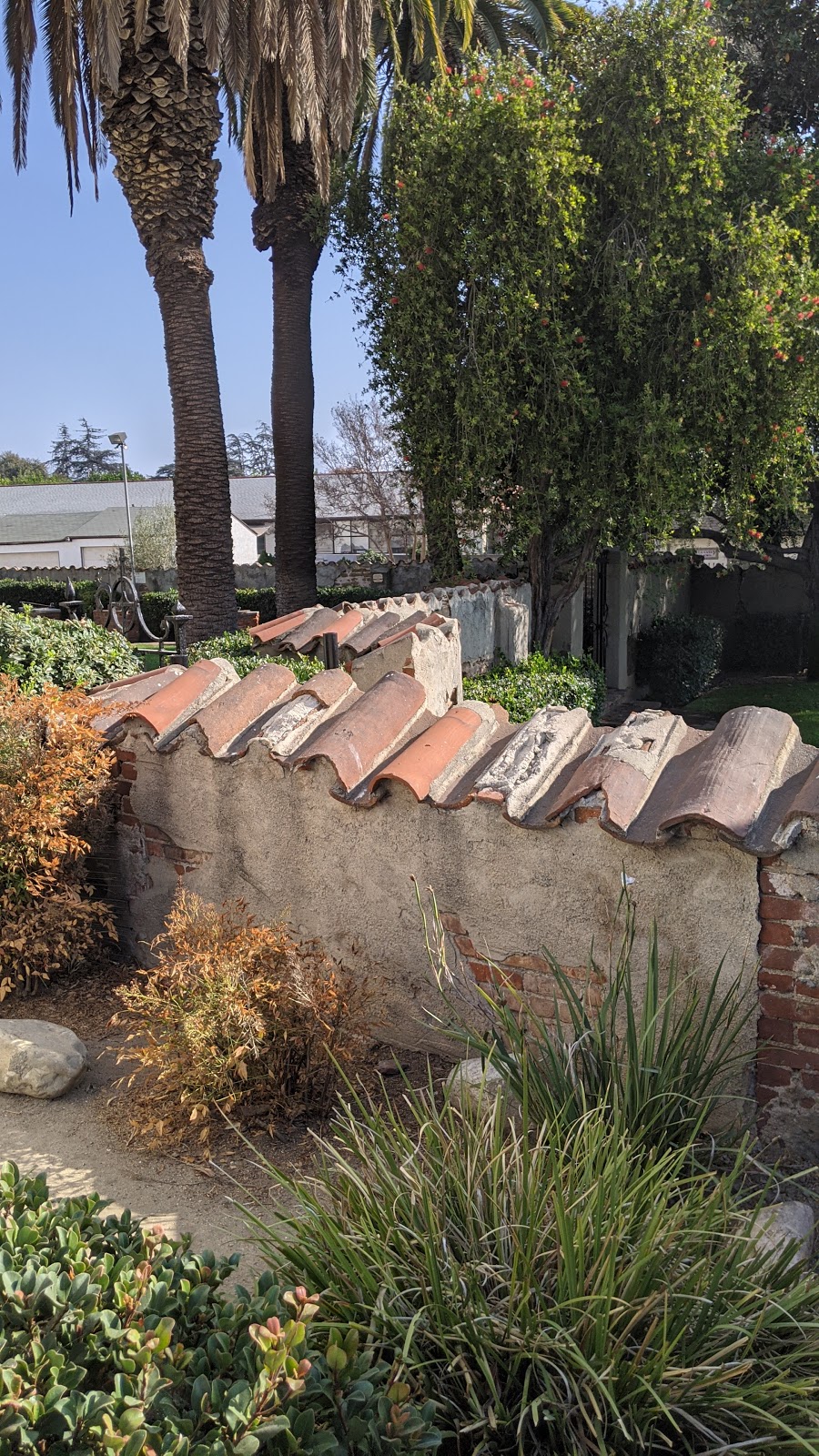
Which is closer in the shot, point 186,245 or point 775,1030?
point 775,1030

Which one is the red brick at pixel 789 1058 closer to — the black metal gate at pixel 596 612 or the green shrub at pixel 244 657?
the green shrub at pixel 244 657

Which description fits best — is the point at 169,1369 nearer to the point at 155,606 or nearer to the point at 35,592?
the point at 155,606

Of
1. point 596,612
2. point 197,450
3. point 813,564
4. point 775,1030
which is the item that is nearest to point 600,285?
point 197,450

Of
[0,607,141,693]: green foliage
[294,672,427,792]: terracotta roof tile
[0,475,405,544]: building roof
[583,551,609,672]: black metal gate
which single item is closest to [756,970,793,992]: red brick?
[294,672,427,792]: terracotta roof tile

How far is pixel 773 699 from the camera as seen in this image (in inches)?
575

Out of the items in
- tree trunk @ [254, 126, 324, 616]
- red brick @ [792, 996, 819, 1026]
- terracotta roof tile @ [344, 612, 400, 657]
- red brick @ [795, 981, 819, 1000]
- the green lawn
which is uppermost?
tree trunk @ [254, 126, 324, 616]

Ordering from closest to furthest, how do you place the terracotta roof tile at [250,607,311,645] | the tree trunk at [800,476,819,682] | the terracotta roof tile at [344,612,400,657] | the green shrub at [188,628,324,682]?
the green shrub at [188,628,324,682] < the terracotta roof tile at [344,612,400,657] < the terracotta roof tile at [250,607,311,645] < the tree trunk at [800,476,819,682]

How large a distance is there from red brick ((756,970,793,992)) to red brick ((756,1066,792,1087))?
22 cm

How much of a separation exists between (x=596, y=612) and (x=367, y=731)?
12165 mm

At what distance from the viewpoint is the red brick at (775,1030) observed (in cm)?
273

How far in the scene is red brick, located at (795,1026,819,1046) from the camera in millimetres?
2705

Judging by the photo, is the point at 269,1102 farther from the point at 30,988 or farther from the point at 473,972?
the point at 30,988

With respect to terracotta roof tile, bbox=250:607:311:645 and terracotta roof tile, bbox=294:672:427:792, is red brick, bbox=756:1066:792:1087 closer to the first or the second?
terracotta roof tile, bbox=294:672:427:792

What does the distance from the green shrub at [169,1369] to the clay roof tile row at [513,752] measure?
1.48 m
